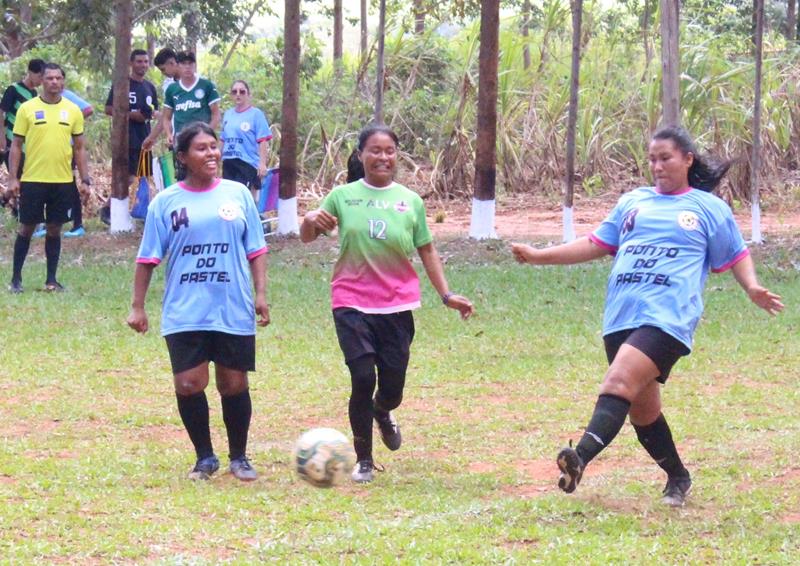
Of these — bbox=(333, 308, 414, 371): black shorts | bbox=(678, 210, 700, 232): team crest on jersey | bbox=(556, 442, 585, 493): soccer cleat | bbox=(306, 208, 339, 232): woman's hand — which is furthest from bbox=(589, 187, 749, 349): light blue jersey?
bbox=(306, 208, 339, 232): woman's hand

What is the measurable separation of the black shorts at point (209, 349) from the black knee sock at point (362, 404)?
0.51 m

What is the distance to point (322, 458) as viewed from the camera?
618 centimetres

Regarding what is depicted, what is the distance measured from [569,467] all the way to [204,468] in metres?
2.08

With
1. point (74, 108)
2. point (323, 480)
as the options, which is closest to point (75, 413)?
point (323, 480)

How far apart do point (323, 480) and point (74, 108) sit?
25.2ft

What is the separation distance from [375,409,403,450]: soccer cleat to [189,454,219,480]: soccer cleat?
2.86 feet

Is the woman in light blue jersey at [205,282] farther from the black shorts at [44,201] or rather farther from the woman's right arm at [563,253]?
the black shorts at [44,201]

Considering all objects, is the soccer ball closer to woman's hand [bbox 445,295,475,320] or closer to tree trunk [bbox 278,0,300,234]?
woman's hand [bbox 445,295,475,320]

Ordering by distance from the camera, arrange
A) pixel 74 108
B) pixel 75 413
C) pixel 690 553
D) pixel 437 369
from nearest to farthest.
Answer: pixel 690 553 → pixel 75 413 → pixel 437 369 → pixel 74 108

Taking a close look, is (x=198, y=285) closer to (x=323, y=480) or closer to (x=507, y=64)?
(x=323, y=480)

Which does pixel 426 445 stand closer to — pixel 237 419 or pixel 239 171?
pixel 237 419

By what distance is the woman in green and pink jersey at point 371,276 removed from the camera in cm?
685

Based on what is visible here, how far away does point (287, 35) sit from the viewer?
670 inches

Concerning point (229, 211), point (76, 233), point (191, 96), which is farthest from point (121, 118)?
point (229, 211)
